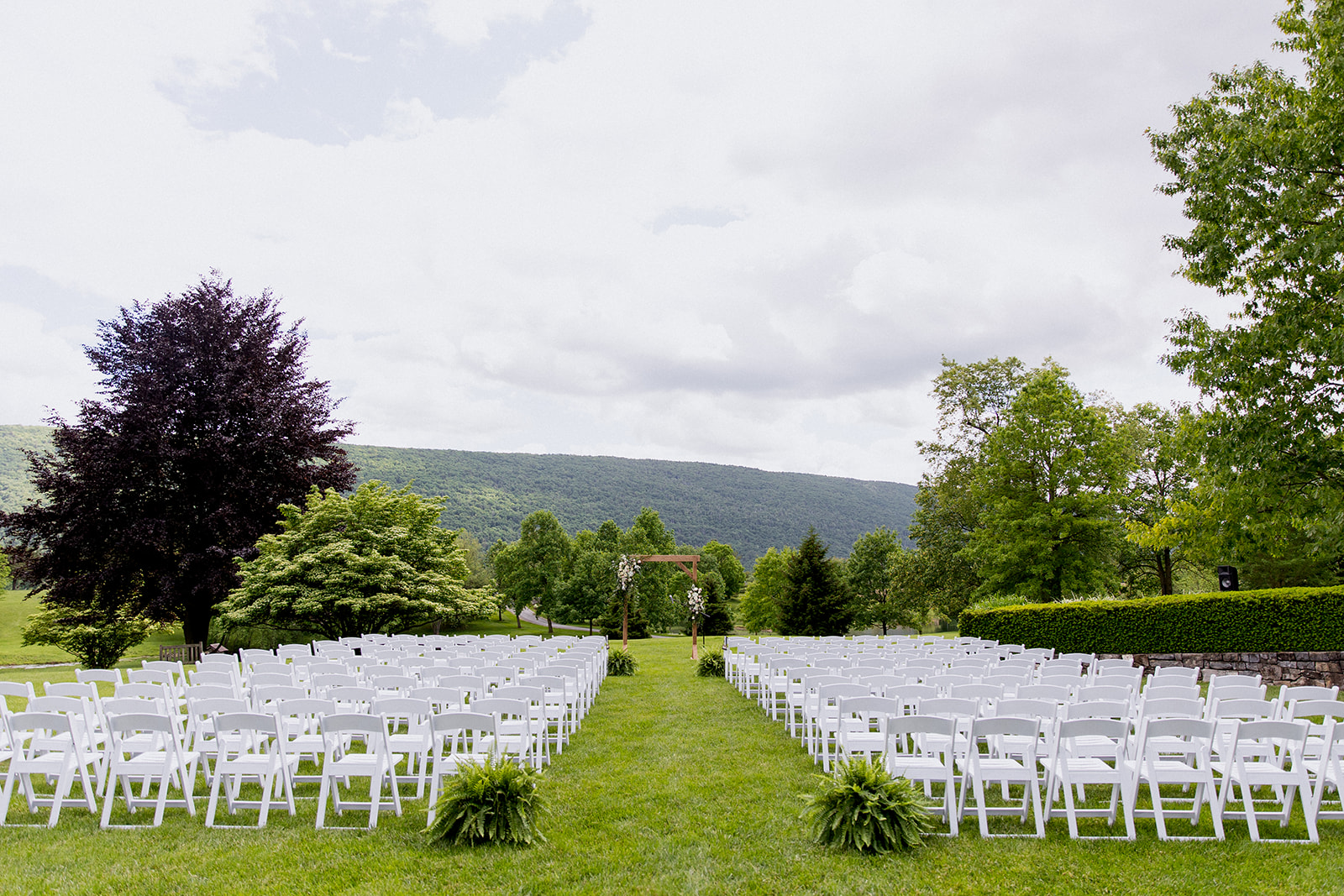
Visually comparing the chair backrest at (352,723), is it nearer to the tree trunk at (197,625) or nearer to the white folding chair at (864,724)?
the white folding chair at (864,724)

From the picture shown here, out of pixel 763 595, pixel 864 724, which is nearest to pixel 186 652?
pixel 864 724

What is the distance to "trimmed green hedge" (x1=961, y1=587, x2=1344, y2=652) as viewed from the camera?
12539 millimetres

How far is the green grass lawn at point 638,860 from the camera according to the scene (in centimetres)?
423

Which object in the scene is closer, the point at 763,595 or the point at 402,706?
the point at 402,706

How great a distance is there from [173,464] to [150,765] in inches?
742

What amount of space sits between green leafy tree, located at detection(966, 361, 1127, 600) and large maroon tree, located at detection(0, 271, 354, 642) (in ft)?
68.0

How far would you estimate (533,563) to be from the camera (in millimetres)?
52750

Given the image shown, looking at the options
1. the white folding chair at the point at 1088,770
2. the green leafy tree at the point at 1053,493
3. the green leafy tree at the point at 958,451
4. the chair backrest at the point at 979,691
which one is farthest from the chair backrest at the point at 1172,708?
the green leafy tree at the point at 958,451

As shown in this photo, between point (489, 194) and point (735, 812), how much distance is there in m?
15.4

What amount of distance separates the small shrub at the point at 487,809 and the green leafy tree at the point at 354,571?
14381 millimetres

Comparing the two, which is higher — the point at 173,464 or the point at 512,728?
the point at 173,464

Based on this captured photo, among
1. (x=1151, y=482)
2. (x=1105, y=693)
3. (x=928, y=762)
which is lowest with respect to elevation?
(x=928, y=762)

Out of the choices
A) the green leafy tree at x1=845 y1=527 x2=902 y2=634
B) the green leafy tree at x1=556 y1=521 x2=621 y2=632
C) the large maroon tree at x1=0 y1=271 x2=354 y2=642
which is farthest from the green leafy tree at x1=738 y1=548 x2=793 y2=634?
the large maroon tree at x1=0 y1=271 x2=354 y2=642

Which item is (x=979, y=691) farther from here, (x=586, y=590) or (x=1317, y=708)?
(x=586, y=590)
